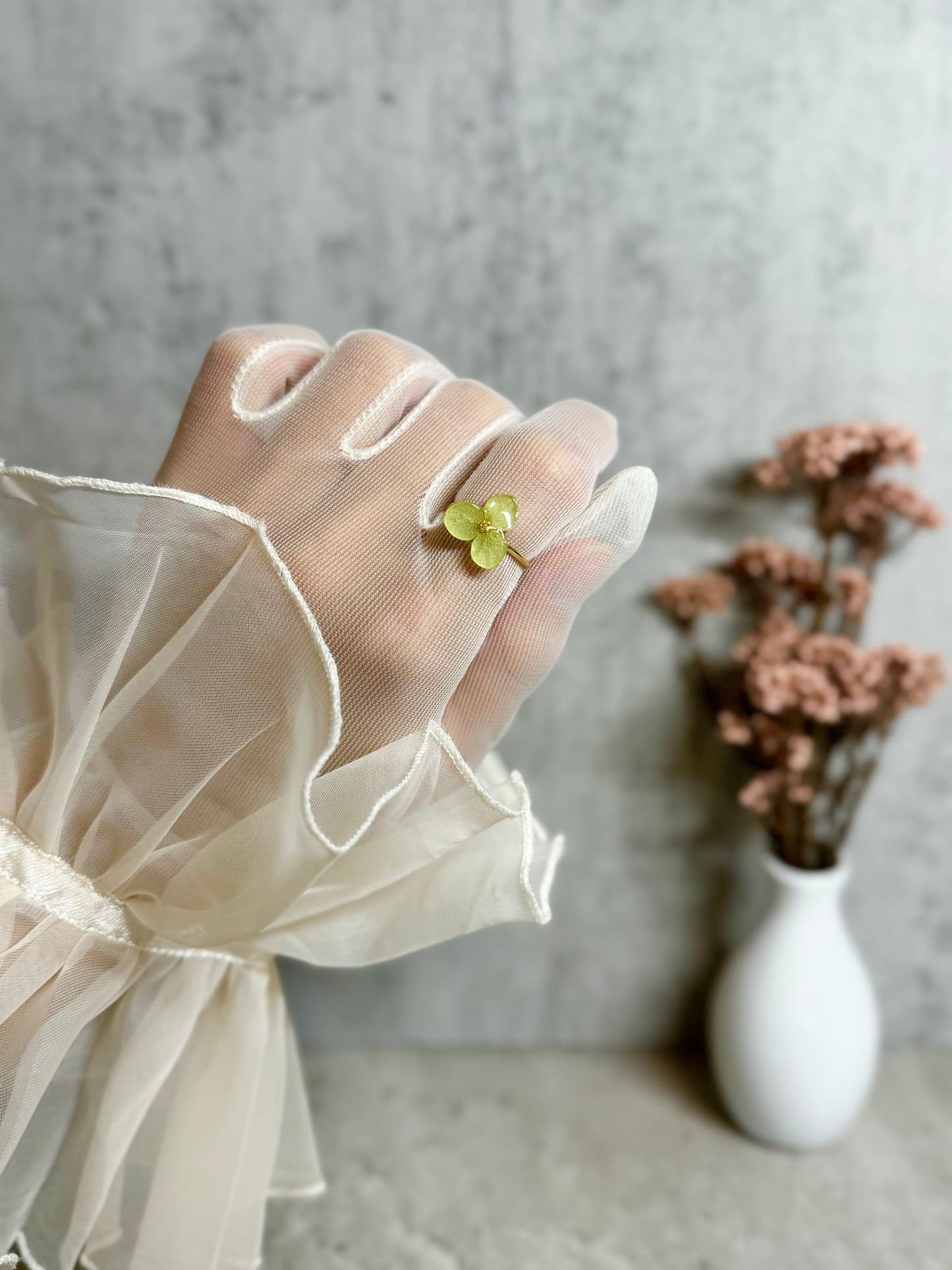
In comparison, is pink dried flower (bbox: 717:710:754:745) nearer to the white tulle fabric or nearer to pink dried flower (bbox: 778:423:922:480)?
pink dried flower (bbox: 778:423:922:480)

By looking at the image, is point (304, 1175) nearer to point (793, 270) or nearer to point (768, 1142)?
point (768, 1142)

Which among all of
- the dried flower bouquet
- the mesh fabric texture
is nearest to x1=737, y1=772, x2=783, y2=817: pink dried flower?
the dried flower bouquet

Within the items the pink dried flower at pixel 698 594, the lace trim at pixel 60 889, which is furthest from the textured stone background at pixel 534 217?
the lace trim at pixel 60 889

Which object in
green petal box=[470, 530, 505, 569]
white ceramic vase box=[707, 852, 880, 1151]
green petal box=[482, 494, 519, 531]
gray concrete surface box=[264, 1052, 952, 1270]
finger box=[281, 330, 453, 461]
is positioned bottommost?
gray concrete surface box=[264, 1052, 952, 1270]

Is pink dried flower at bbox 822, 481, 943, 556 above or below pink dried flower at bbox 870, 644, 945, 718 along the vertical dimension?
above

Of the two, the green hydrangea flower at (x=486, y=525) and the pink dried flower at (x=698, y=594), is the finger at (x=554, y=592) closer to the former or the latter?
the green hydrangea flower at (x=486, y=525)

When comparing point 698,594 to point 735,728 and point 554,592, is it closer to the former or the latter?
point 735,728
